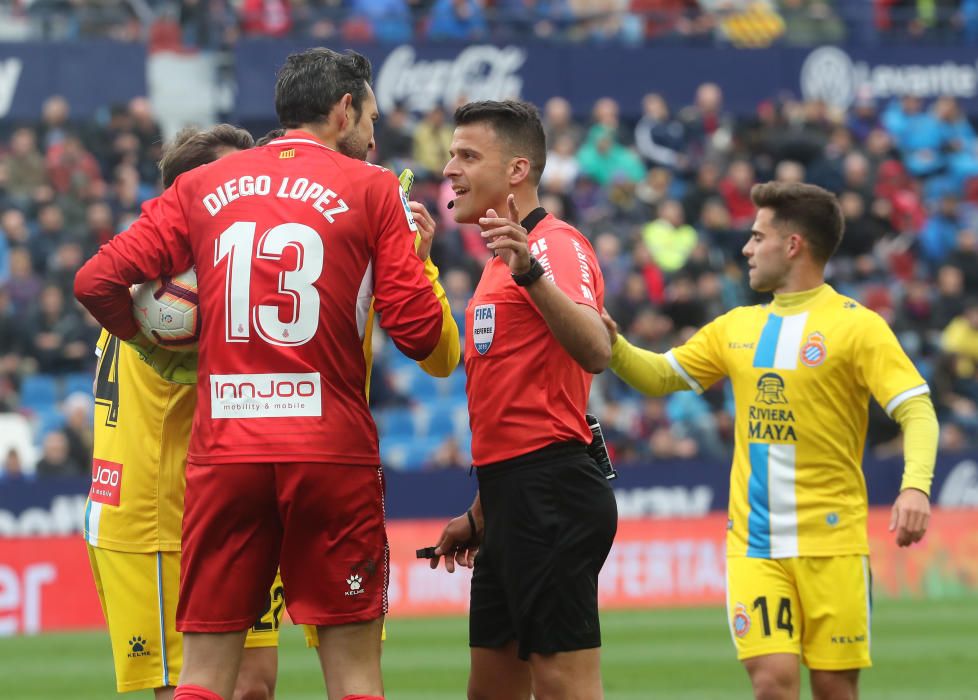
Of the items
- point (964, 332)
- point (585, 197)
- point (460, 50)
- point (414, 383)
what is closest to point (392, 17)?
point (460, 50)

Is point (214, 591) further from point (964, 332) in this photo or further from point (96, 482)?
point (964, 332)

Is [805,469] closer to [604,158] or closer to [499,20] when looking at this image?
[604,158]

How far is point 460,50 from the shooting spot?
20.8 meters

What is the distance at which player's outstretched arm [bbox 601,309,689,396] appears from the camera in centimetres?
684

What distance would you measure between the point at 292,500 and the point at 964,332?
15390 millimetres

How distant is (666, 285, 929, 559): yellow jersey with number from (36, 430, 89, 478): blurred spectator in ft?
31.0

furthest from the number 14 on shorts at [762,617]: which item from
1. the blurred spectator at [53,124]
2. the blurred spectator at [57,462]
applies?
the blurred spectator at [53,124]

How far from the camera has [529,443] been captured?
5652 millimetres

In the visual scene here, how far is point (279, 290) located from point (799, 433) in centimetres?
248

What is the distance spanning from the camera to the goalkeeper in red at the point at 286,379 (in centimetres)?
506

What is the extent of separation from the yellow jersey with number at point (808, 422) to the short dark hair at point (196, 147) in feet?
7.37

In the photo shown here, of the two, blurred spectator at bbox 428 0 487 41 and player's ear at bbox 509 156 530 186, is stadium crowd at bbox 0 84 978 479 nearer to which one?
blurred spectator at bbox 428 0 487 41

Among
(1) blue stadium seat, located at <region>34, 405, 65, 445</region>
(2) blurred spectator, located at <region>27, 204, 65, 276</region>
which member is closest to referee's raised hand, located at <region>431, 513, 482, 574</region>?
(1) blue stadium seat, located at <region>34, 405, 65, 445</region>

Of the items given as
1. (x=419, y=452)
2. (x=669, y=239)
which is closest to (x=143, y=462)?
(x=419, y=452)
